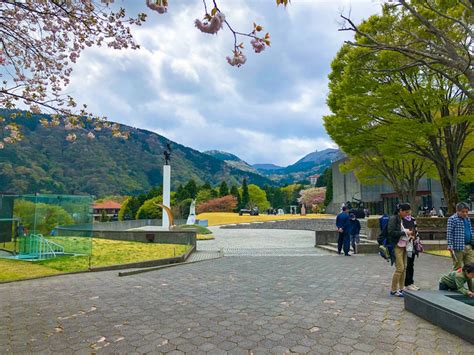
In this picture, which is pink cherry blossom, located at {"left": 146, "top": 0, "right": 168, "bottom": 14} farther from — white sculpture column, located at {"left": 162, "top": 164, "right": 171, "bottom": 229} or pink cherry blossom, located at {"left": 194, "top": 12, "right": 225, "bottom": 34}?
white sculpture column, located at {"left": 162, "top": 164, "right": 171, "bottom": 229}

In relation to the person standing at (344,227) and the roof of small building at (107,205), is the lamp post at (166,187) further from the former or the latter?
the roof of small building at (107,205)

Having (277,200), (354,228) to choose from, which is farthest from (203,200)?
(354,228)

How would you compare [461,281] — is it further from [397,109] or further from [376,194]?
[376,194]

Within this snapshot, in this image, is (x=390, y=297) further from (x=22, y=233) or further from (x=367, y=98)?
(x=22, y=233)

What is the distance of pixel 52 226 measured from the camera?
11.6 m

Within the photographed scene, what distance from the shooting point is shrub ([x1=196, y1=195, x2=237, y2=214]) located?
5881cm

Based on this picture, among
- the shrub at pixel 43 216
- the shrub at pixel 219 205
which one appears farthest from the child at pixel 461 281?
the shrub at pixel 219 205

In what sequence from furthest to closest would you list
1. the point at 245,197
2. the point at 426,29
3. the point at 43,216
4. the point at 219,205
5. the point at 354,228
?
1. the point at 245,197
2. the point at 219,205
3. the point at 354,228
4. the point at 43,216
5. the point at 426,29

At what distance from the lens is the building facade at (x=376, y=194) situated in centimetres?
4294

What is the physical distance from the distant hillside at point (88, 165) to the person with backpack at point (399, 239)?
90.6 m

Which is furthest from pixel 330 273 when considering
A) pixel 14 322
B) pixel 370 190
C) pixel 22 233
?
pixel 370 190

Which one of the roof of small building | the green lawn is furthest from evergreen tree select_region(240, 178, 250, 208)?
the green lawn

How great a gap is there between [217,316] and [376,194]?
154 ft

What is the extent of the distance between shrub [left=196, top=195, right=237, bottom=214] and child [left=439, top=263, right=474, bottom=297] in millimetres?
54380
